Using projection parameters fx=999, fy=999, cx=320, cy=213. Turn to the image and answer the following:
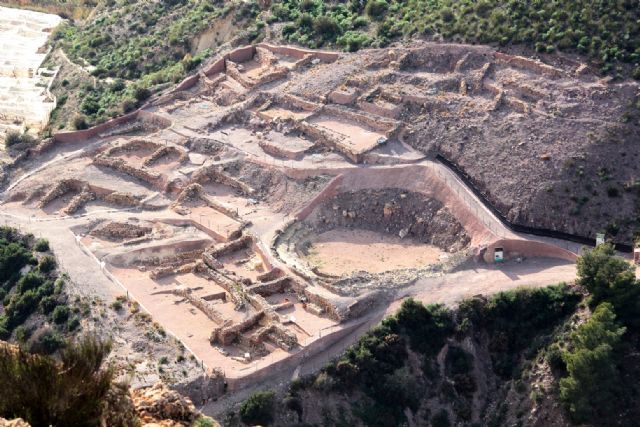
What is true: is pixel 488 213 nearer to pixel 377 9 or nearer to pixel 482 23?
pixel 482 23

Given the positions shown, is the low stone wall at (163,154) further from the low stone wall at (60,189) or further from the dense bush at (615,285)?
the dense bush at (615,285)

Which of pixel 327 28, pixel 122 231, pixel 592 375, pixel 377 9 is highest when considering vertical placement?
pixel 377 9

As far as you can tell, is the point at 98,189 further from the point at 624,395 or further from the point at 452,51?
the point at 624,395

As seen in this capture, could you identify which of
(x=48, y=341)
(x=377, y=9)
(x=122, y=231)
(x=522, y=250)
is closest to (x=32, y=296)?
(x=48, y=341)

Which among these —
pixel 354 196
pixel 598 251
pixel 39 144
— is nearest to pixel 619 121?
pixel 598 251

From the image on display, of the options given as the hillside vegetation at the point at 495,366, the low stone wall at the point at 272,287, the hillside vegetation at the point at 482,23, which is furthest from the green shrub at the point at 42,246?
the hillside vegetation at the point at 482,23
